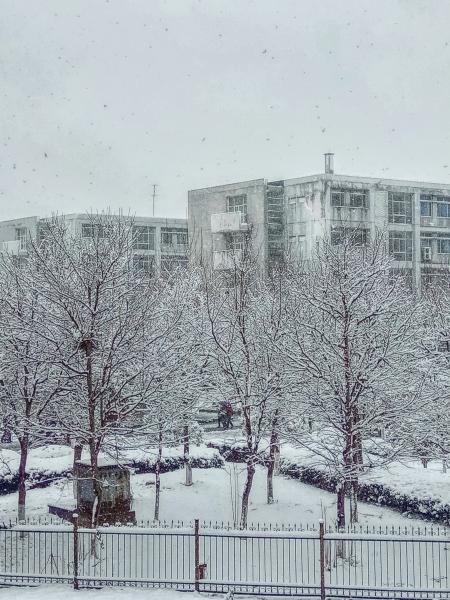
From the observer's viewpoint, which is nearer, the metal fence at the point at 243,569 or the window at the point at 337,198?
the metal fence at the point at 243,569

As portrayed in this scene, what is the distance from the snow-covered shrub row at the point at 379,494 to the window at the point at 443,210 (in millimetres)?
29917

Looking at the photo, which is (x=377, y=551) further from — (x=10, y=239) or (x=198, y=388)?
(x=10, y=239)

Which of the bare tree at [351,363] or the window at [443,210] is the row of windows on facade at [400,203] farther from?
the bare tree at [351,363]

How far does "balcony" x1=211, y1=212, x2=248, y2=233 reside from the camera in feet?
159

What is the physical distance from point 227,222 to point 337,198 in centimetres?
692

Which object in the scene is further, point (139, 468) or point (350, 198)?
point (350, 198)

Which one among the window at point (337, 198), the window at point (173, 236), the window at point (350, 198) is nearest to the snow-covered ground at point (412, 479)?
the window at point (337, 198)

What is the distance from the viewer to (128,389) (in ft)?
56.1

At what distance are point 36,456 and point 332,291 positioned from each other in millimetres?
11478

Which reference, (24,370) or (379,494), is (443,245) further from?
(24,370)

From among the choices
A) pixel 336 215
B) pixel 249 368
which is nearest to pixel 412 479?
pixel 249 368

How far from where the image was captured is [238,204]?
50938mm

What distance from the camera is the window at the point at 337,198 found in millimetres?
46750

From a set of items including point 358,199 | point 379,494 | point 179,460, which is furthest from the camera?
point 358,199
